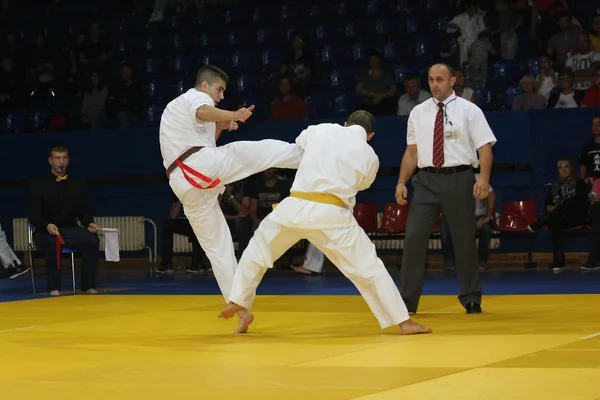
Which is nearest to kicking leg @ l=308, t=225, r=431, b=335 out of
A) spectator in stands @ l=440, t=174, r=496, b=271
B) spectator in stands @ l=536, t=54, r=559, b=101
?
spectator in stands @ l=440, t=174, r=496, b=271

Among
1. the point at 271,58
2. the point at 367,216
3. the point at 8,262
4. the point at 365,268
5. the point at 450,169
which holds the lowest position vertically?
the point at 8,262

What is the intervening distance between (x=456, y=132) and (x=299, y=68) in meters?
8.68

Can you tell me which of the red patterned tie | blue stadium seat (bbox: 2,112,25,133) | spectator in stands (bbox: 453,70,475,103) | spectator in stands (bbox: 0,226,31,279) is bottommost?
spectator in stands (bbox: 0,226,31,279)

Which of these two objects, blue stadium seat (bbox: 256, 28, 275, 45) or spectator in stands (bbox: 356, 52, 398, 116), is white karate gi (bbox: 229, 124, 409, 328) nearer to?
spectator in stands (bbox: 356, 52, 398, 116)

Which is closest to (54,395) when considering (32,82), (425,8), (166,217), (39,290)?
(39,290)

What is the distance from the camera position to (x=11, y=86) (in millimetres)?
18812

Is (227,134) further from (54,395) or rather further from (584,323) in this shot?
(54,395)

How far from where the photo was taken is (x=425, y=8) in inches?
677

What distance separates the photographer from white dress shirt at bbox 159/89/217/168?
7359 millimetres

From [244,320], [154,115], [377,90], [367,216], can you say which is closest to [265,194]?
[367,216]

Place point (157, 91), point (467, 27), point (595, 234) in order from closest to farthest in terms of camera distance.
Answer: point (595, 234), point (467, 27), point (157, 91)

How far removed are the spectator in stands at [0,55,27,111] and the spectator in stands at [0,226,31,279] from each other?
14.9 ft

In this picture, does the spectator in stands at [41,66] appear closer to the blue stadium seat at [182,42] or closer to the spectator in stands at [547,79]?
the blue stadium seat at [182,42]

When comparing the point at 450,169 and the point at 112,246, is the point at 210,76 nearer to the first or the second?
the point at 450,169
